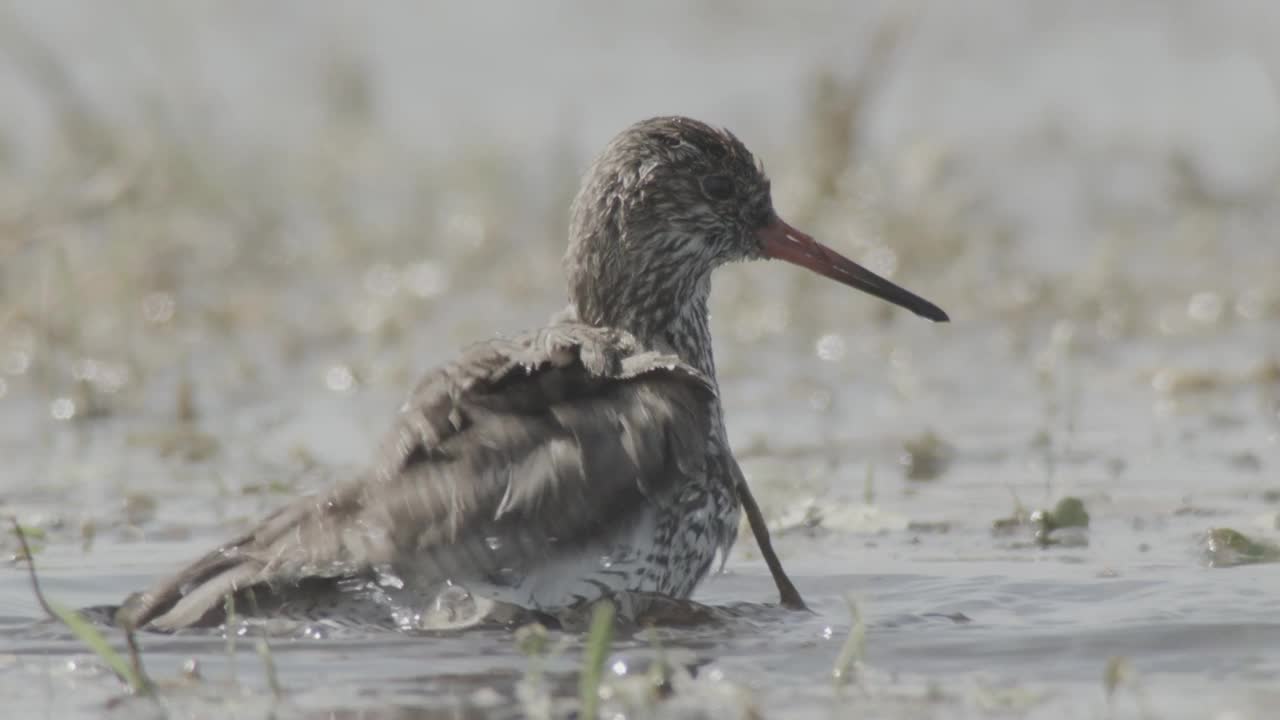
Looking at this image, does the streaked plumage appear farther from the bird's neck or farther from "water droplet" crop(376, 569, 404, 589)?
the bird's neck

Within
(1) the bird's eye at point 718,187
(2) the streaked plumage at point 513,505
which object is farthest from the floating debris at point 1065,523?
(1) the bird's eye at point 718,187

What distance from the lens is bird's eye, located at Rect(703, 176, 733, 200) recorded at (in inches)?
302

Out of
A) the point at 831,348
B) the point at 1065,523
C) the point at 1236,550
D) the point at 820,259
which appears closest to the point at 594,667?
the point at 1236,550

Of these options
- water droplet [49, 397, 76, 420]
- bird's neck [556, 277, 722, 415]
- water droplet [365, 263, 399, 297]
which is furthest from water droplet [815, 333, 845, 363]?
water droplet [49, 397, 76, 420]

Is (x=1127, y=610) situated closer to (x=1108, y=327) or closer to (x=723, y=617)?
(x=723, y=617)

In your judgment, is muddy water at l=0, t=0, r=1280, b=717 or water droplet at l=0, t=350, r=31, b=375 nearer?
muddy water at l=0, t=0, r=1280, b=717

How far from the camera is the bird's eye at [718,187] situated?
7.68 meters

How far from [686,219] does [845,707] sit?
259cm

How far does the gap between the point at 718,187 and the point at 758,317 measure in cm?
330

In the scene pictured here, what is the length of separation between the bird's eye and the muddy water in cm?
103

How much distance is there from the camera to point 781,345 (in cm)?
1082

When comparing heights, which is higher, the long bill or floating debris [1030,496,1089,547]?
the long bill

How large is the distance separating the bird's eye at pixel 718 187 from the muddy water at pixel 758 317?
103 cm

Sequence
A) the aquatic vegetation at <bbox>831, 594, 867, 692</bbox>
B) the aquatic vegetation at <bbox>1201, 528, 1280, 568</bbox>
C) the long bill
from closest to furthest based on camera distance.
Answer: the aquatic vegetation at <bbox>831, 594, 867, 692</bbox>
the aquatic vegetation at <bbox>1201, 528, 1280, 568</bbox>
the long bill
